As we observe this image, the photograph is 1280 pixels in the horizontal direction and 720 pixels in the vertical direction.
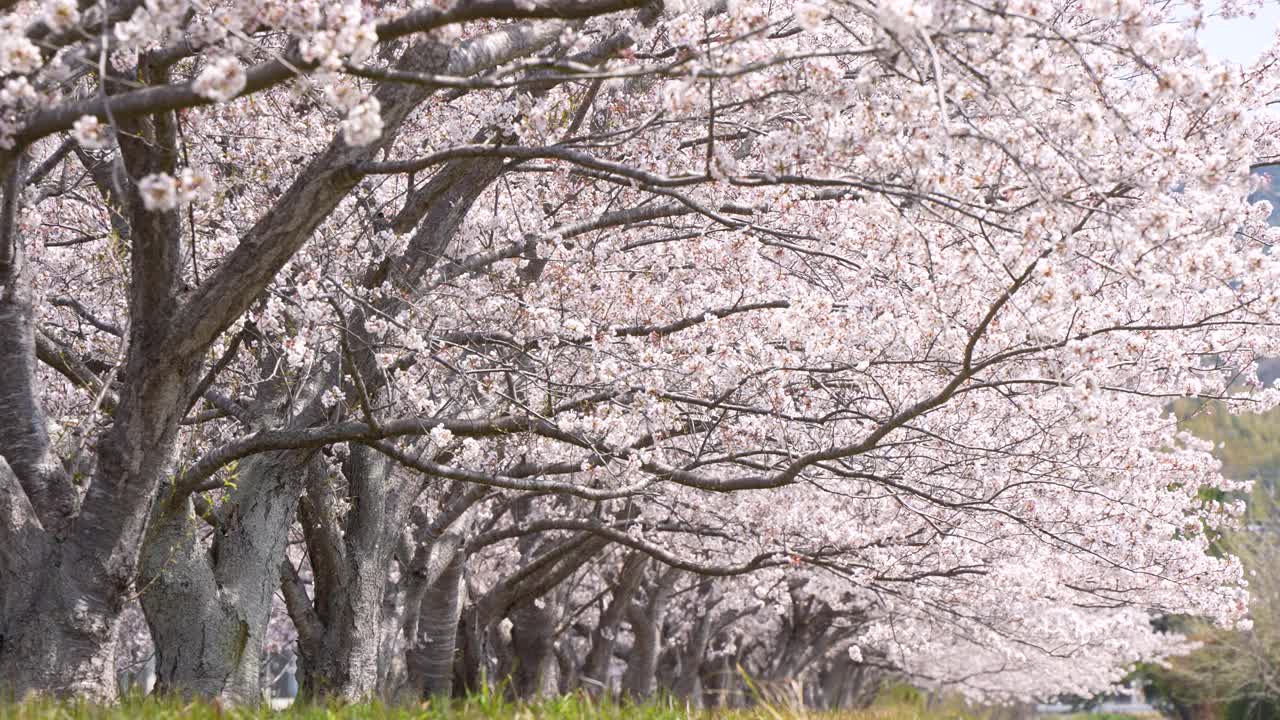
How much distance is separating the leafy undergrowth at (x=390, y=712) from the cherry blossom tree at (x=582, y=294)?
4.10 feet

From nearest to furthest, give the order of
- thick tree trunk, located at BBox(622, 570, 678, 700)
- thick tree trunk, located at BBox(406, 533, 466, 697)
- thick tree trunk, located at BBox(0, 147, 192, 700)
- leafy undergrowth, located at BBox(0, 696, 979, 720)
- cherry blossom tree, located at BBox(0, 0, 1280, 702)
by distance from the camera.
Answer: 1. cherry blossom tree, located at BBox(0, 0, 1280, 702)
2. leafy undergrowth, located at BBox(0, 696, 979, 720)
3. thick tree trunk, located at BBox(0, 147, 192, 700)
4. thick tree trunk, located at BBox(406, 533, 466, 697)
5. thick tree trunk, located at BBox(622, 570, 678, 700)

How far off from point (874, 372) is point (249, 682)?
5.04m

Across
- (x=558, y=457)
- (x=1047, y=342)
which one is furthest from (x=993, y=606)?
(x=1047, y=342)

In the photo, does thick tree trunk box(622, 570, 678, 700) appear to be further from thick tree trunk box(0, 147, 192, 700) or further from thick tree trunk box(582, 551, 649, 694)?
thick tree trunk box(0, 147, 192, 700)

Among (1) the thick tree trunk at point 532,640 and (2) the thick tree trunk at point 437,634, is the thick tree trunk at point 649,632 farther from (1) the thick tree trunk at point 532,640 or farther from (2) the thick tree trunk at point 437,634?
(2) the thick tree trunk at point 437,634

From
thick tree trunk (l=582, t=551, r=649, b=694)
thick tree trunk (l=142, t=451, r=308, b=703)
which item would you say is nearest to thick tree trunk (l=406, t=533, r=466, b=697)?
thick tree trunk (l=582, t=551, r=649, b=694)

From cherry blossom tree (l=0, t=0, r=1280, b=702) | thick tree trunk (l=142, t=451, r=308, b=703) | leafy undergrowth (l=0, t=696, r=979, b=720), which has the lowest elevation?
leafy undergrowth (l=0, t=696, r=979, b=720)

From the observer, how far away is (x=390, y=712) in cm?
561

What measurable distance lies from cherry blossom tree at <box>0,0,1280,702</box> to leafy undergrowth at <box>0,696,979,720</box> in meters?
1.25

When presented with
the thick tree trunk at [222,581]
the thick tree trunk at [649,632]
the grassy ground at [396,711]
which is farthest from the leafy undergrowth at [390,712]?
the thick tree trunk at [649,632]

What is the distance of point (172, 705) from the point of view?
545 cm

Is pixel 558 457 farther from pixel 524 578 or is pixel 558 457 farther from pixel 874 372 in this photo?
pixel 874 372

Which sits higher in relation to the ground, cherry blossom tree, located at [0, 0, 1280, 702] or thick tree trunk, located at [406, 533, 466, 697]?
cherry blossom tree, located at [0, 0, 1280, 702]

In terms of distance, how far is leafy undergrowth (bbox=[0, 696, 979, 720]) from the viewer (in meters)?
4.90
